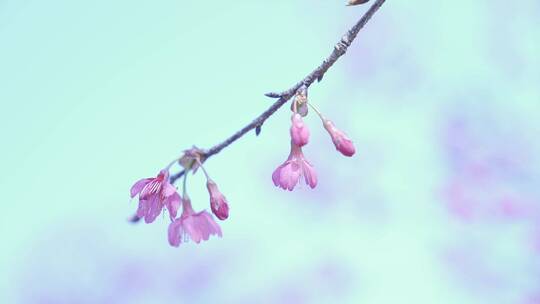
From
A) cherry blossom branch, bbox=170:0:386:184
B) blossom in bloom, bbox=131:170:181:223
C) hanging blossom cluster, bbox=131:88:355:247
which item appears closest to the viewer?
cherry blossom branch, bbox=170:0:386:184

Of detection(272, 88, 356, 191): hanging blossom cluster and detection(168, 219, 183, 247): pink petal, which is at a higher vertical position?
detection(272, 88, 356, 191): hanging blossom cluster

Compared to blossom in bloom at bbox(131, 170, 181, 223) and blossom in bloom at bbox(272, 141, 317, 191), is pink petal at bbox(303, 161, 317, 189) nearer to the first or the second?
blossom in bloom at bbox(272, 141, 317, 191)

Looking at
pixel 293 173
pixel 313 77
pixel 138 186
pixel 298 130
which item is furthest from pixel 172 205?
pixel 313 77

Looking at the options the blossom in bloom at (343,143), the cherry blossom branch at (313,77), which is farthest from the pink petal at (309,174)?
the cherry blossom branch at (313,77)

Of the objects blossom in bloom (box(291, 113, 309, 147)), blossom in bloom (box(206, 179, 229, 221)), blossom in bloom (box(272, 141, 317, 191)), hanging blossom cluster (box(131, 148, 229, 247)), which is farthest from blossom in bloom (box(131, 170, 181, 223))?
blossom in bloom (box(291, 113, 309, 147))

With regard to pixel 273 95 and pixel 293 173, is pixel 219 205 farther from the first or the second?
pixel 273 95

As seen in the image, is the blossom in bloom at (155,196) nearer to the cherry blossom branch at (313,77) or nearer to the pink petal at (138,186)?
the pink petal at (138,186)
